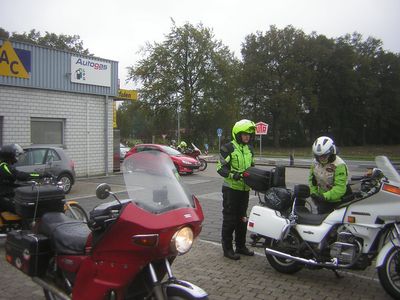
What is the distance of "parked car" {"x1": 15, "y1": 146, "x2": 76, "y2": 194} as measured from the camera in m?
11.8

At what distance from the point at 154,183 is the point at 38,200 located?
6.05ft

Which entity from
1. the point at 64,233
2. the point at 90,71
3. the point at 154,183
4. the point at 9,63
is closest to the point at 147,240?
the point at 154,183

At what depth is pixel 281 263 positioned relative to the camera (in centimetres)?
557

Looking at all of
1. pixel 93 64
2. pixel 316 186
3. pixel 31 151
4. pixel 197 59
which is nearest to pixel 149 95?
pixel 197 59

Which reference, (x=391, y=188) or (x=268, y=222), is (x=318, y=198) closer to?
(x=268, y=222)

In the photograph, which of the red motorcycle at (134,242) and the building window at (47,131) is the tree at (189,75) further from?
the red motorcycle at (134,242)

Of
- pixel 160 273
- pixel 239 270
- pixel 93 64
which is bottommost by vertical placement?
pixel 239 270

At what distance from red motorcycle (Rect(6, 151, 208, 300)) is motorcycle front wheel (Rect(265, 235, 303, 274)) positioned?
2.36m

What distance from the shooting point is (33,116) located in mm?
15625

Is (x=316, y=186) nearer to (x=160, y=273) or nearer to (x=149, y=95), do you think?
(x=160, y=273)

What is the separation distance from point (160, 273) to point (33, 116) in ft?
45.1

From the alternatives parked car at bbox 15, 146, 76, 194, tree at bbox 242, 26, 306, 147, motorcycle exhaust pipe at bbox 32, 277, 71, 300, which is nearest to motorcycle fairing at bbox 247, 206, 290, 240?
motorcycle exhaust pipe at bbox 32, 277, 71, 300

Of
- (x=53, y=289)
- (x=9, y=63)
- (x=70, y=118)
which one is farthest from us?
(x=70, y=118)

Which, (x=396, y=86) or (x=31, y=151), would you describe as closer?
(x=31, y=151)
